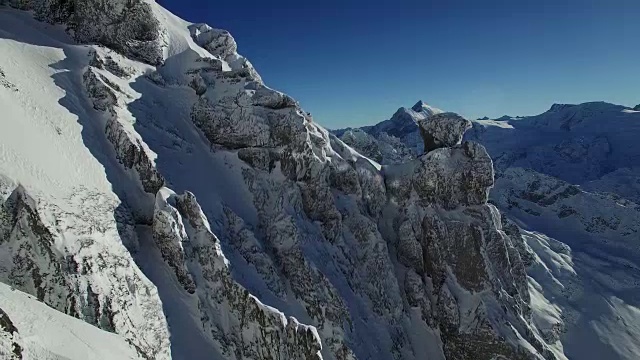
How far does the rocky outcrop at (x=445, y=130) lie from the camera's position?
60.4 metres

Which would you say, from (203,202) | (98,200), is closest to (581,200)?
(203,202)

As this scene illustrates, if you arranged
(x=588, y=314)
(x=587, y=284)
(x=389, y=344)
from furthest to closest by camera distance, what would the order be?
(x=587, y=284) < (x=588, y=314) < (x=389, y=344)

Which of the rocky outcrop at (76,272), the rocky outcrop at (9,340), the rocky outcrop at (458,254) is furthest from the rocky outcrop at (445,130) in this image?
the rocky outcrop at (9,340)

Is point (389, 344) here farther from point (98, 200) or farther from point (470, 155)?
point (98, 200)

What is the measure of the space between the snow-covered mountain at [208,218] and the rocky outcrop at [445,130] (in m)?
0.28

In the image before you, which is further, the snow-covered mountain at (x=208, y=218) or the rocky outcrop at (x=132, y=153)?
the rocky outcrop at (x=132, y=153)

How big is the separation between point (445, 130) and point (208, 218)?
36.2 meters

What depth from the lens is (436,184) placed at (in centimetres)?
A: 5716

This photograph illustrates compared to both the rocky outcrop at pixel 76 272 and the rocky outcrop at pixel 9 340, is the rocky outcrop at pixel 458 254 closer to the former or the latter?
the rocky outcrop at pixel 76 272

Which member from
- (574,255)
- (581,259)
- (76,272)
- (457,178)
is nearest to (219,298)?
(76,272)

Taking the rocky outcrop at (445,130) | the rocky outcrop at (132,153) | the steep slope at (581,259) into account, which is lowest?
the steep slope at (581,259)

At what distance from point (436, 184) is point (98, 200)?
40508mm

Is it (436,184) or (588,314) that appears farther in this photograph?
(588,314)

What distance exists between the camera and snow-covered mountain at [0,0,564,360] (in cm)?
2930
